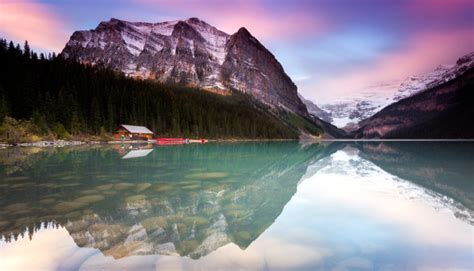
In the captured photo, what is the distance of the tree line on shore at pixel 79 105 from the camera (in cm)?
6950

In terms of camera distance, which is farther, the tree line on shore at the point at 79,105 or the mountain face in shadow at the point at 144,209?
the tree line on shore at the point at 79,105

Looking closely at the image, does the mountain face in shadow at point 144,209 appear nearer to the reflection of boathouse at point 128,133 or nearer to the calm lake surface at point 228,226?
the calm lake surface at point 228,226

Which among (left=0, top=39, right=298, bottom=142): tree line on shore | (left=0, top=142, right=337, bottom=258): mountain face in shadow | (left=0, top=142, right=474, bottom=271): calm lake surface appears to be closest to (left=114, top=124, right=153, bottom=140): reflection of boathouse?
(left=0, top=39, right=298, bottom=142): tree line on shore

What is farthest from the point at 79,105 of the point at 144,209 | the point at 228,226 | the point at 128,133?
the point at 228,226

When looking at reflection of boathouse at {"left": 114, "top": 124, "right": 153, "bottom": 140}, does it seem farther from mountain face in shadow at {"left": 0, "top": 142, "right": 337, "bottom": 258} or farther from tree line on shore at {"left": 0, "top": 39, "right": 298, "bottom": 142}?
mountain face in shadow at {"left": 0, "top": 142, "right": 337, "bottom": 258}

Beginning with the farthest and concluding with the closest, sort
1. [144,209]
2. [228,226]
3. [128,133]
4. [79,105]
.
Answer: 1. [128,133]
2. [79,105]
3. [144,209]
4. [228,226]

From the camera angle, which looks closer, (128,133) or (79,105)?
(79,105)

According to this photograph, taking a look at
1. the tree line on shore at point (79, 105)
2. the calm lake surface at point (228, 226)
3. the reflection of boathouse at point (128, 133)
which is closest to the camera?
the calm lake surface at point (228, 226)

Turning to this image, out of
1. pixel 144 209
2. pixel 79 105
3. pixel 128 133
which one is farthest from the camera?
pixel 128 133

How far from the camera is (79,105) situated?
85.8 metres

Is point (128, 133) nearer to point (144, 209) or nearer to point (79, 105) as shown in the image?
point (79, 105)

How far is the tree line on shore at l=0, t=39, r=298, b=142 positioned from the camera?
2736 inches

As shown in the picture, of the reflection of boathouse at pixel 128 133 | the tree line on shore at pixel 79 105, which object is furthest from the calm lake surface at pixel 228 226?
the reflection of boathouse at pixel 128 133

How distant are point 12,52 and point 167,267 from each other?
10394 centimetres
